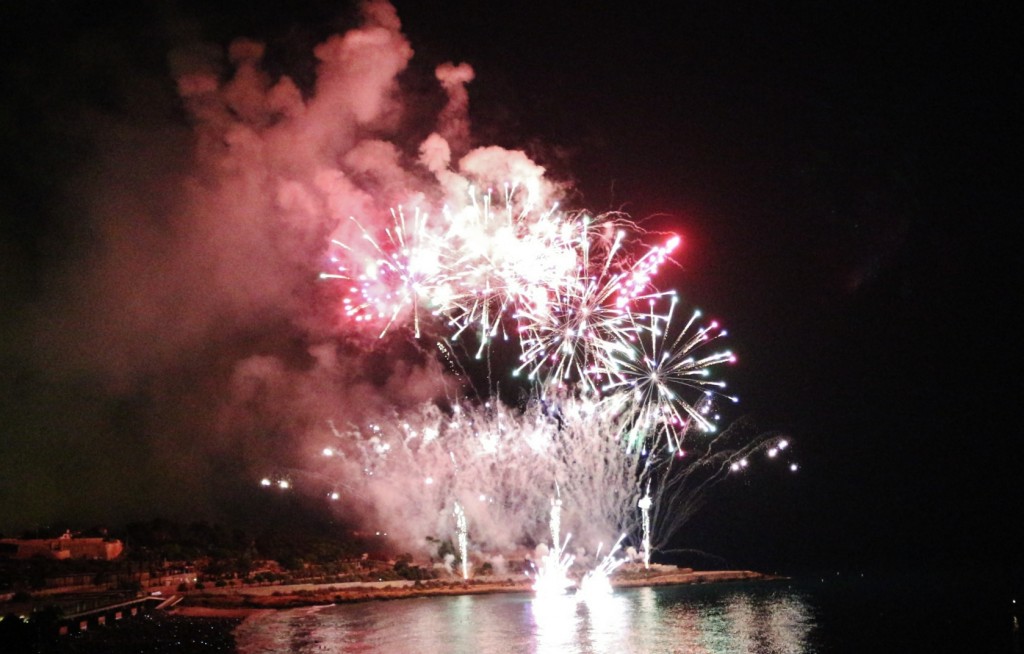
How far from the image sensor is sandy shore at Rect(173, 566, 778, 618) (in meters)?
33.5

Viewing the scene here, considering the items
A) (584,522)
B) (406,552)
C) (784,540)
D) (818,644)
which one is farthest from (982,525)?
(818,644)

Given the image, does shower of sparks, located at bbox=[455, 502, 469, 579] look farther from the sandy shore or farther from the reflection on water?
the reflection on water

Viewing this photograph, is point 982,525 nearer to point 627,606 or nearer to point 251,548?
point 627,606

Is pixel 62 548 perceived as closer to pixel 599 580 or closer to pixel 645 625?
pixel 599 580

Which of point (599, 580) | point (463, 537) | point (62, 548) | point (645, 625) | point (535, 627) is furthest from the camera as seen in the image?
point (599, 580)

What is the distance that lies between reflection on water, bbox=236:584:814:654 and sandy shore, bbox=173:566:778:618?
1511 mm

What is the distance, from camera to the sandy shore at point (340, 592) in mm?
33531

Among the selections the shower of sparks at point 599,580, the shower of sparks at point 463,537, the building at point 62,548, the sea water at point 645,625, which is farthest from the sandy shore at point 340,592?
the building at point 62,548

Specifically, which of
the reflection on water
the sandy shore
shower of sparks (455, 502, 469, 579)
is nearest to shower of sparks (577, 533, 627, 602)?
the sandy shore

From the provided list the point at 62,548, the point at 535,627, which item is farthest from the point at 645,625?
the point at 62,548

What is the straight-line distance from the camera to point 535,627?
94.0ft

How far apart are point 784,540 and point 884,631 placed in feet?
230

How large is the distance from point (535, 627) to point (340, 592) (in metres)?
16.3

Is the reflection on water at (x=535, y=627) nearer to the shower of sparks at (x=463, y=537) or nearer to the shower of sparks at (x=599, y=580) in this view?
the shower of sparks at (x=599, y=580)
